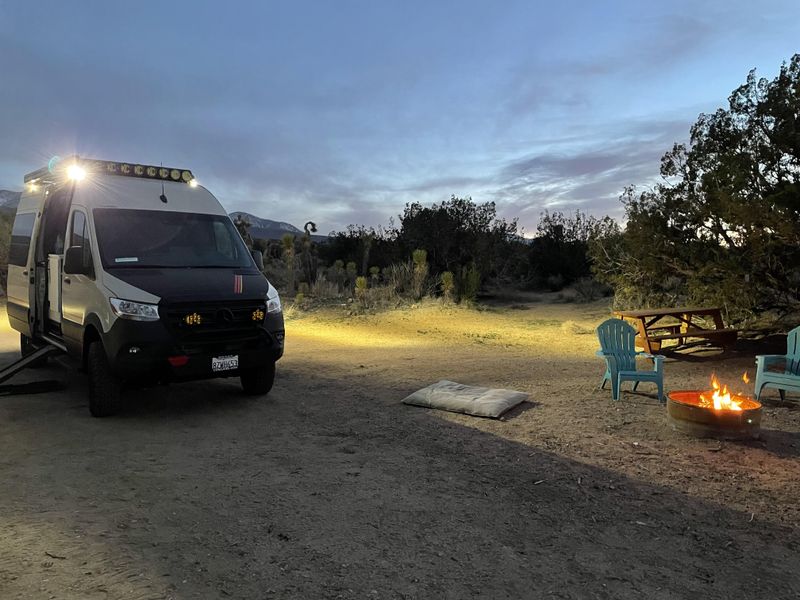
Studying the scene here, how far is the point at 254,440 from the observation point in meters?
5.41

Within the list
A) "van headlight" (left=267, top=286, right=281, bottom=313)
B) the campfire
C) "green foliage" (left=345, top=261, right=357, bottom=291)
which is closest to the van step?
"van headlight" (left=267, top=286, right=281, bottom=313)

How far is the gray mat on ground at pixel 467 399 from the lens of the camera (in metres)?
6.34

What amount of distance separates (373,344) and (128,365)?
7.58 metres

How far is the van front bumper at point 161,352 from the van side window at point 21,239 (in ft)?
12.1

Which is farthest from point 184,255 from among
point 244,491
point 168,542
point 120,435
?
point 168,542

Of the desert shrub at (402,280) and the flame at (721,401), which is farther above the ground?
the desert shrub at (402,280)

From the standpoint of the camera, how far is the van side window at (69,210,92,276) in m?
6.11

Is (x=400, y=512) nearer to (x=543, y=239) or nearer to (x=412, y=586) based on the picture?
(x=412, y=586)

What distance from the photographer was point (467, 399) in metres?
6.66

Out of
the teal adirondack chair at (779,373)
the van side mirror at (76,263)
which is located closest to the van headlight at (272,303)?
the van side mirror at (76,263)

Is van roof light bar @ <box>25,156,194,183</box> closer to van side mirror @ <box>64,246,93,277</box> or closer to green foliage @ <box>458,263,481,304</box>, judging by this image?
van side mirror @ <box>64,246,93,277</box>

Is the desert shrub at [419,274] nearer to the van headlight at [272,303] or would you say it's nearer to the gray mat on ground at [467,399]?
the gray mat on ground at [467,399]

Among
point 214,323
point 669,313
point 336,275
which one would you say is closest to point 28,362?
point 214,323

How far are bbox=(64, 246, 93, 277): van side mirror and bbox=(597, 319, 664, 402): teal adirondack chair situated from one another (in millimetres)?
→ 6331
